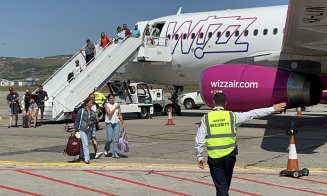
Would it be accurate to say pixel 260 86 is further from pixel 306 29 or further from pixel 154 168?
pixel 154 168

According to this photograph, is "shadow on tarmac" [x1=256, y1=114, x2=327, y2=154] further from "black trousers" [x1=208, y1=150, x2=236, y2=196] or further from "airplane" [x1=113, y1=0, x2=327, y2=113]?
"black trousers" [x1=208, y1=150, x2=236, y2=196]

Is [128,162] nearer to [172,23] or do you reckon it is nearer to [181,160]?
[181,160]

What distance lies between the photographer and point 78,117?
1130 centimetres

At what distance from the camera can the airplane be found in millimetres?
14445

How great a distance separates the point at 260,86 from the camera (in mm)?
14898

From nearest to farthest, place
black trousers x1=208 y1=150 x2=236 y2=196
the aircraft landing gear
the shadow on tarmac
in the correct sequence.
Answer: black trousers x1=208 y1=150 x2=236 y2=196 < the shadow on tarmac < the aircraft landing gear

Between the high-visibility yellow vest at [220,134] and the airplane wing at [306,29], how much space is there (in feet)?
18.8

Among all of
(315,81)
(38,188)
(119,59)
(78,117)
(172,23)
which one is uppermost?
(172,23)

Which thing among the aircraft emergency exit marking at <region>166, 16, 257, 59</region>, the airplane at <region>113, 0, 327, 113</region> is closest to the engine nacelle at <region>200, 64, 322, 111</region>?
the airplane at <region>113, 0, 327, 113</region>

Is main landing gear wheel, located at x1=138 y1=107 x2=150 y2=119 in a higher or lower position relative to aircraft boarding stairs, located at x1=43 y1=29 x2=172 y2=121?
lower

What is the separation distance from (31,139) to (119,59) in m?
8.62

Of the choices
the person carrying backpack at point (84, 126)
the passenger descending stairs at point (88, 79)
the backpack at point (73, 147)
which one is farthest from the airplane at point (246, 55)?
the backpack at point (73, 147)

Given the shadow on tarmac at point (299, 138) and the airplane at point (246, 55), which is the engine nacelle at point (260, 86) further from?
the shadow on tarmac at point (299, 138)

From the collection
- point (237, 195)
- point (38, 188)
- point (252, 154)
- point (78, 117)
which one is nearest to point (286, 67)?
point (252, 154)
